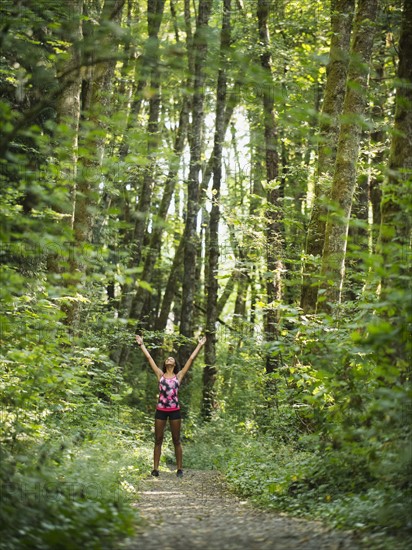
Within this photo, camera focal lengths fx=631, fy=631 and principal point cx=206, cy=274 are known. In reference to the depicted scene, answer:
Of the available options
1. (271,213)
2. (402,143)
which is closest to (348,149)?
(402,143)

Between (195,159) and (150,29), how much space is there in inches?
654

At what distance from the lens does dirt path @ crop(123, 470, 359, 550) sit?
17.2ft

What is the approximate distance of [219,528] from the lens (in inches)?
245

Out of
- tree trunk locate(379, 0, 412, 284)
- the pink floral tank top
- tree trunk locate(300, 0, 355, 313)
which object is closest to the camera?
tree trunk locate(379, 0, 412, 284)

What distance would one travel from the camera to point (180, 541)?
5.35 meters

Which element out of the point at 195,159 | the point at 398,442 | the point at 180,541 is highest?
the point at 195,159

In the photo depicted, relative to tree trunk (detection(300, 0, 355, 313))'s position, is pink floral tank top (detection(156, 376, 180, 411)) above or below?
below

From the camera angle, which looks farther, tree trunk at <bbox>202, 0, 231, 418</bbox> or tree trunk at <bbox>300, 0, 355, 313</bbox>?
tree trunk at <bbox>202, 0, 231, 418</bbox>

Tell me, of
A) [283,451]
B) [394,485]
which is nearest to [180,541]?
[394,485]

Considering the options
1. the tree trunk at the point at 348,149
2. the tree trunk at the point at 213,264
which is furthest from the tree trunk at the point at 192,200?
the tree trunk at the point at 348,149

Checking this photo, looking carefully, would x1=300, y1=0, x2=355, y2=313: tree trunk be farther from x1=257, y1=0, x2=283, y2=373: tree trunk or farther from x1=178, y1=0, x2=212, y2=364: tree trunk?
x1=178, y1=0, x2=212, y2=364: tree trunk

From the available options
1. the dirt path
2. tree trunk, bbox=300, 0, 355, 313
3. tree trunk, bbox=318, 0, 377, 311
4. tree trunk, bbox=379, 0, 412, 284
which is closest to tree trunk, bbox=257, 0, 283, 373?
tree trunk, bbox=300, 0, 355, 313

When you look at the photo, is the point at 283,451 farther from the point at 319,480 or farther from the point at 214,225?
the point at 214,225

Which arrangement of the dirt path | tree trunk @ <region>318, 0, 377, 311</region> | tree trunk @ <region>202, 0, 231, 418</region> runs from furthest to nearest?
tree trunk @ <region>202, 0, 231, 418</region> < tree trunk @ <region>318, 0, 377, 311</region> < the dirt path
